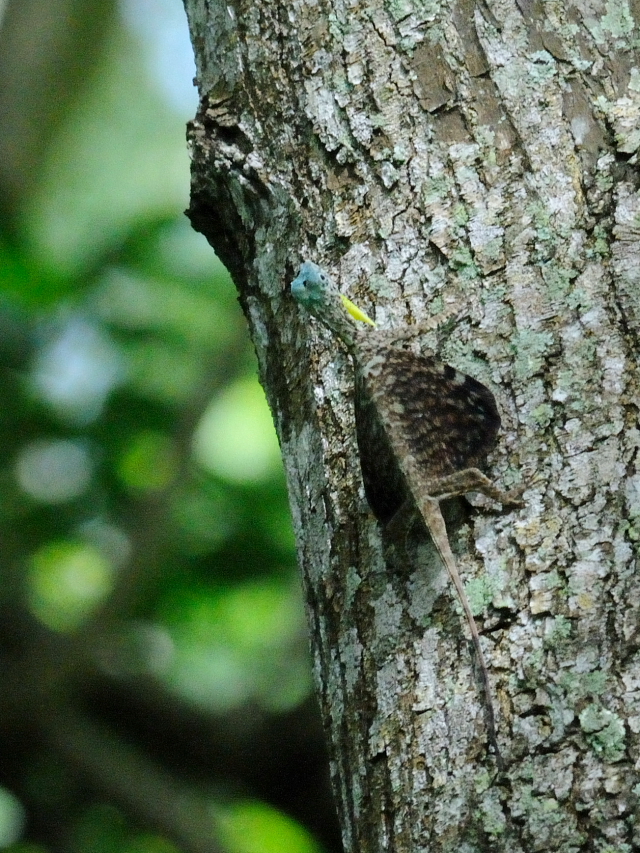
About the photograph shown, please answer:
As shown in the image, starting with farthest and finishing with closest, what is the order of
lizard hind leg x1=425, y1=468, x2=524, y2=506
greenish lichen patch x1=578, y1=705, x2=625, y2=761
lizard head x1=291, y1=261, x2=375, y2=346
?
lizard head x1=291, y1=261, x2=375, y2=346 → lizard hind leg x1=425, y1=468, x2=524, y2=506 → greenish lichen patch x1=578, y1=705, x2=625, y2=761

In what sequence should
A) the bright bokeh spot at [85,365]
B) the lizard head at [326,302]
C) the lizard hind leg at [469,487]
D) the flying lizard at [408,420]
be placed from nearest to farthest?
the lizard hind leg at [469,487] → the flying lizard at [408,420] → the lizard head at [326,302] → the bright bokeh spot at [85,365]

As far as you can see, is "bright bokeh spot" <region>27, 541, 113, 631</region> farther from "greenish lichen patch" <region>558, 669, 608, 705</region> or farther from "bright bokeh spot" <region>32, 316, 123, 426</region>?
"greenish lichen patch" <region>558, 669, 608, 705</region>

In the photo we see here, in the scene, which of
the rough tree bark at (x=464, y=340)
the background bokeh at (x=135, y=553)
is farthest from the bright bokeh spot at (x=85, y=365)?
the rough tree bark at (x=464, y=340)

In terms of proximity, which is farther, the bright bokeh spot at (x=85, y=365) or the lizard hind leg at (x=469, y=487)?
the bright bokeh spot at (x=85, y=365)

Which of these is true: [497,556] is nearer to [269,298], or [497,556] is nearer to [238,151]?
[269,298]

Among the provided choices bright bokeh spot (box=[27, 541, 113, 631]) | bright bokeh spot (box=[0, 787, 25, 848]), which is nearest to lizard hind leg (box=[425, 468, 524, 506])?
bright bokeh spot (box=[27, 541, 113, 631])

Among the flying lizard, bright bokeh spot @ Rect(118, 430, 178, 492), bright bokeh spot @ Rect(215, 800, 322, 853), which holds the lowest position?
bright bokeh spot @ Rect(215, 800, 322, 853)

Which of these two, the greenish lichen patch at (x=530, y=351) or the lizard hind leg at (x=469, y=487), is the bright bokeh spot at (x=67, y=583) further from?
the greenish lichen patch at (x=530, y=351)
